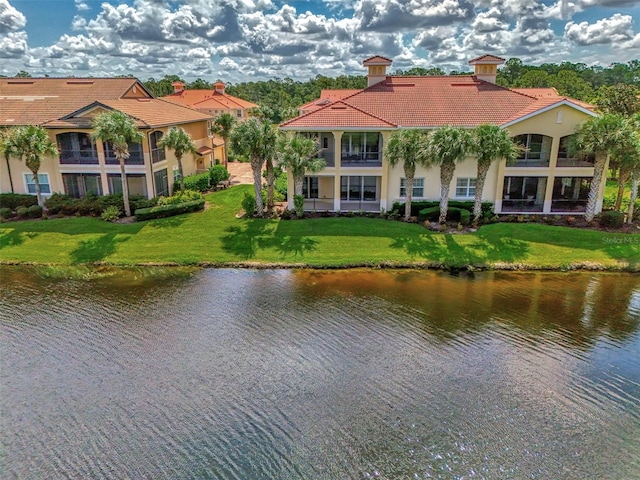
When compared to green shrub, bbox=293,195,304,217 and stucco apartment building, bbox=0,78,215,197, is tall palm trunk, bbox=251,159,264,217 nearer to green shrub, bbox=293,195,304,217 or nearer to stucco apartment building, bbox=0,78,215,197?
green shrub, bbox=293,195,304,217

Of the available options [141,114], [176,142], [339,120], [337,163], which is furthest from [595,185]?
[141,114]

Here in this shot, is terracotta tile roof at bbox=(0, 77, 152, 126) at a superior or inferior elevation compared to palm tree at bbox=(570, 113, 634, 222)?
superior

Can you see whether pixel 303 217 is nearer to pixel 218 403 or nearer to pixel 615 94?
pixel 218 403

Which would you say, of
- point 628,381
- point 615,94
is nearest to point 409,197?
point 628,381

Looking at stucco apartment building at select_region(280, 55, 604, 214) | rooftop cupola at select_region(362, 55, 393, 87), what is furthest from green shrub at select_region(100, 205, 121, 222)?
rooftop cupola at select_region(362, 55, 393, 87)

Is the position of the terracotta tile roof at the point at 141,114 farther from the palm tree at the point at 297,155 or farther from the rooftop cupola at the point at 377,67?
the rooftop cupola at the point at 377,67

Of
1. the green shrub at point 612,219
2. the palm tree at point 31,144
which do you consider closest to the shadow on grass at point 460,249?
the green shrub at point 612,219

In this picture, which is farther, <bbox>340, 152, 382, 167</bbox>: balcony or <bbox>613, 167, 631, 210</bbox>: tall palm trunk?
<bbox>340, 152, 382, 167</bbox>: balcony

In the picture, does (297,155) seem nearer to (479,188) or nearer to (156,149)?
(479,188)
